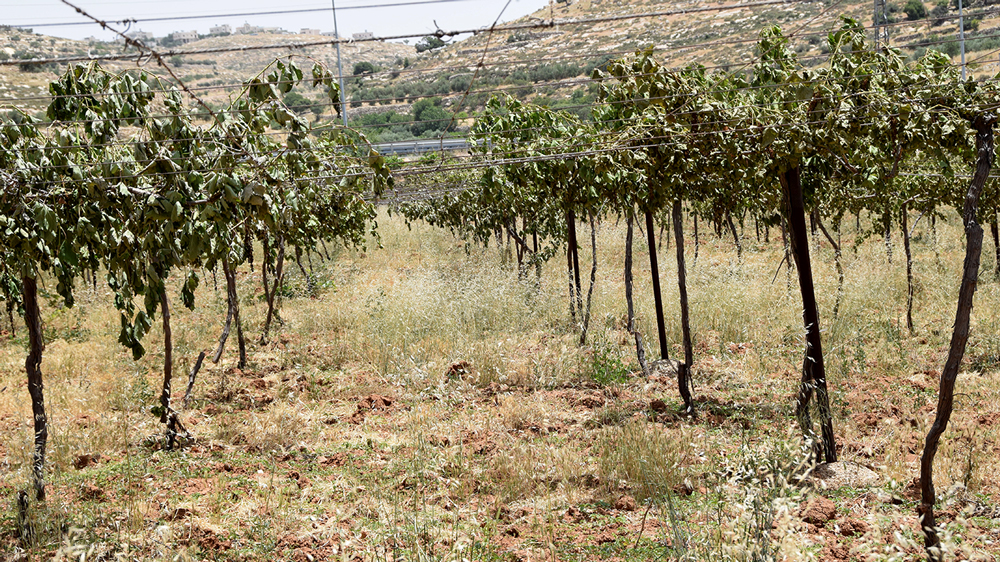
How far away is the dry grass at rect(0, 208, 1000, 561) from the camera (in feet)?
12.6

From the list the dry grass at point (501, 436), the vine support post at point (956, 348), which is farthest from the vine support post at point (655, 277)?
the vine support post at point (956, 348)

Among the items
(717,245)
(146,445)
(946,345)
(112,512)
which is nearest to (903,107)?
(946,345)

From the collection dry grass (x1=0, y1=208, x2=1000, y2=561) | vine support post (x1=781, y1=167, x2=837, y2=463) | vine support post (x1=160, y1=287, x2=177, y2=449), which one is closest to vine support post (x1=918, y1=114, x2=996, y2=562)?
dry grass (x1=0, y1=208, x2=1000, y2=561)

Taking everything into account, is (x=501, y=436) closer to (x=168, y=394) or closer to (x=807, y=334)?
(x=807, y=334)

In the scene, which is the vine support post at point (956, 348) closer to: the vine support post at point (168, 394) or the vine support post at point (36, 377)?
the vine support post at point (168, 394)

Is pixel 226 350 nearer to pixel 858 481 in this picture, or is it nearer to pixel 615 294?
pixel 615 294

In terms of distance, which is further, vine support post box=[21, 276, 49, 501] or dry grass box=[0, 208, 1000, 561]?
vine support post box=[21, 276, 49, 501]

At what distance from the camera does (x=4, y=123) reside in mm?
3717

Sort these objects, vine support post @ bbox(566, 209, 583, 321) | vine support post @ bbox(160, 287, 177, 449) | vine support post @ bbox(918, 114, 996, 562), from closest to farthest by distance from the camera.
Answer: vine support post @ bbox(918, 114, 996, 562), vine support post @ bbox(160, 287, 177, 449), vine support post @ bbox(566, 209, 583, 321)

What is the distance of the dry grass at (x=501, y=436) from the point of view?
384cm

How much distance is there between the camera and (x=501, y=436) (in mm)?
5570

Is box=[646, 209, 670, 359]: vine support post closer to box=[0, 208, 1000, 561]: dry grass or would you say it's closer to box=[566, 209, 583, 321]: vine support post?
box=[0, 208, 1000, 561]: dry grass

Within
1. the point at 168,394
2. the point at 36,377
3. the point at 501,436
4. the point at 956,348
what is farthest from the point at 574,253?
the point at 36,377

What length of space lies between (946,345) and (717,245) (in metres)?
11.3
